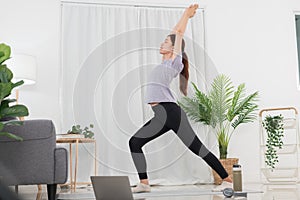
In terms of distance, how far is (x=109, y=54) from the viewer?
4.73 m

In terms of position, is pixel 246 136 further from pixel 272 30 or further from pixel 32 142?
pixel 32 142

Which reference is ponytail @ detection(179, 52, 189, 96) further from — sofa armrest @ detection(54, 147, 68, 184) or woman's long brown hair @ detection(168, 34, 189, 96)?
sofa armrest @ detection(54, 147, 68, 184)

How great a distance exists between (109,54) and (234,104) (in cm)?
144

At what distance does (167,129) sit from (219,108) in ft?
4.15

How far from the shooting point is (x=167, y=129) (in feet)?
11.4

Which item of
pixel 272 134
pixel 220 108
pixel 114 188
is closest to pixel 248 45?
pixel 220 108

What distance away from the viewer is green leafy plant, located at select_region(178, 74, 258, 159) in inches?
180

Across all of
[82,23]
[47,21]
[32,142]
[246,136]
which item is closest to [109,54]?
[82,23]

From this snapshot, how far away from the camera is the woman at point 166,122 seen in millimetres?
3346

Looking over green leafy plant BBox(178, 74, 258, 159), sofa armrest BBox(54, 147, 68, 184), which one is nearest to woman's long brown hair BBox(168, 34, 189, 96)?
green leafy plant BBox(178, 74, 258, 159)

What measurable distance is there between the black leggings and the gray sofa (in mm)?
780

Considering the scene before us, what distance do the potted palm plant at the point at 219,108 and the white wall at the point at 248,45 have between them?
1.12 feet

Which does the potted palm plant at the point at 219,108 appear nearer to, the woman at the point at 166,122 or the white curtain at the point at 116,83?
the white curtain at the point at 116,83

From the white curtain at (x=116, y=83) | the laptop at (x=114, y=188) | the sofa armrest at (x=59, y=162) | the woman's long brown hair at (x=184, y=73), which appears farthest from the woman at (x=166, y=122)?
the laptop at (x=114, y=188)
